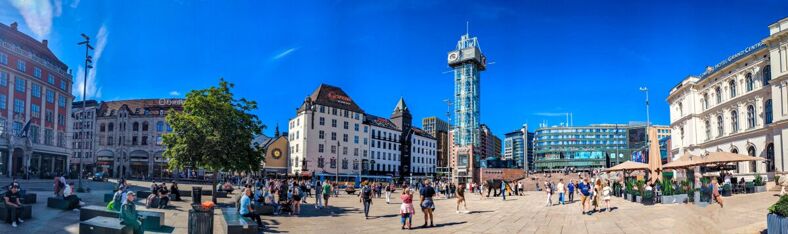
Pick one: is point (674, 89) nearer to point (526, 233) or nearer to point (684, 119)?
point (684, 119)

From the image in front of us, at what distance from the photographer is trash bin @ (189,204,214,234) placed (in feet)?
40.8

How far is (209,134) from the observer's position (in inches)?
915

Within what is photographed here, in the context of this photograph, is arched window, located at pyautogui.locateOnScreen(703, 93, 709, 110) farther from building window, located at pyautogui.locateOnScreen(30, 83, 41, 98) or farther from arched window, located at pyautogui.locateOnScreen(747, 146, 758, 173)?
building window, located at pyautogui.locateOnScreen(30, 83, 41, 98)

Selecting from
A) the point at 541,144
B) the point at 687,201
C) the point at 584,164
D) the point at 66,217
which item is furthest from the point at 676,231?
the point at 541,144

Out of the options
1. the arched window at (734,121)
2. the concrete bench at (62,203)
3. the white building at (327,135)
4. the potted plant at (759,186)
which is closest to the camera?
the concrete bench at (62,203)

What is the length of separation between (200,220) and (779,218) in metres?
13.5

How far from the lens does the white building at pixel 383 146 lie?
94562mm

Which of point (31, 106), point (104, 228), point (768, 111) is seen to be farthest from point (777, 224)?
point (31, 106)

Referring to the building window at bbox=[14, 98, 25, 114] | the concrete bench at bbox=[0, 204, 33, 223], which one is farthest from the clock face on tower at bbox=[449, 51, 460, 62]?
the concrete bench at bbox=[0, 204, 33, 223]

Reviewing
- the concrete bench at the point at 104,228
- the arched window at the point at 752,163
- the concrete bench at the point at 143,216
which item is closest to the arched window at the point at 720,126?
the arched window at the point at 752,163

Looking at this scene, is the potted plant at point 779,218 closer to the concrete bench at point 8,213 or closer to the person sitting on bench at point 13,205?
the person sitting on bench at point 13,205

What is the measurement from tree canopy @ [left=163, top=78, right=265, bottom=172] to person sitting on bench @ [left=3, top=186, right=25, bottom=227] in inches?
313

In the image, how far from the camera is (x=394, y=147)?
333ft

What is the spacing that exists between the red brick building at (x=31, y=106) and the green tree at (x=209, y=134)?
35757 millimetres
